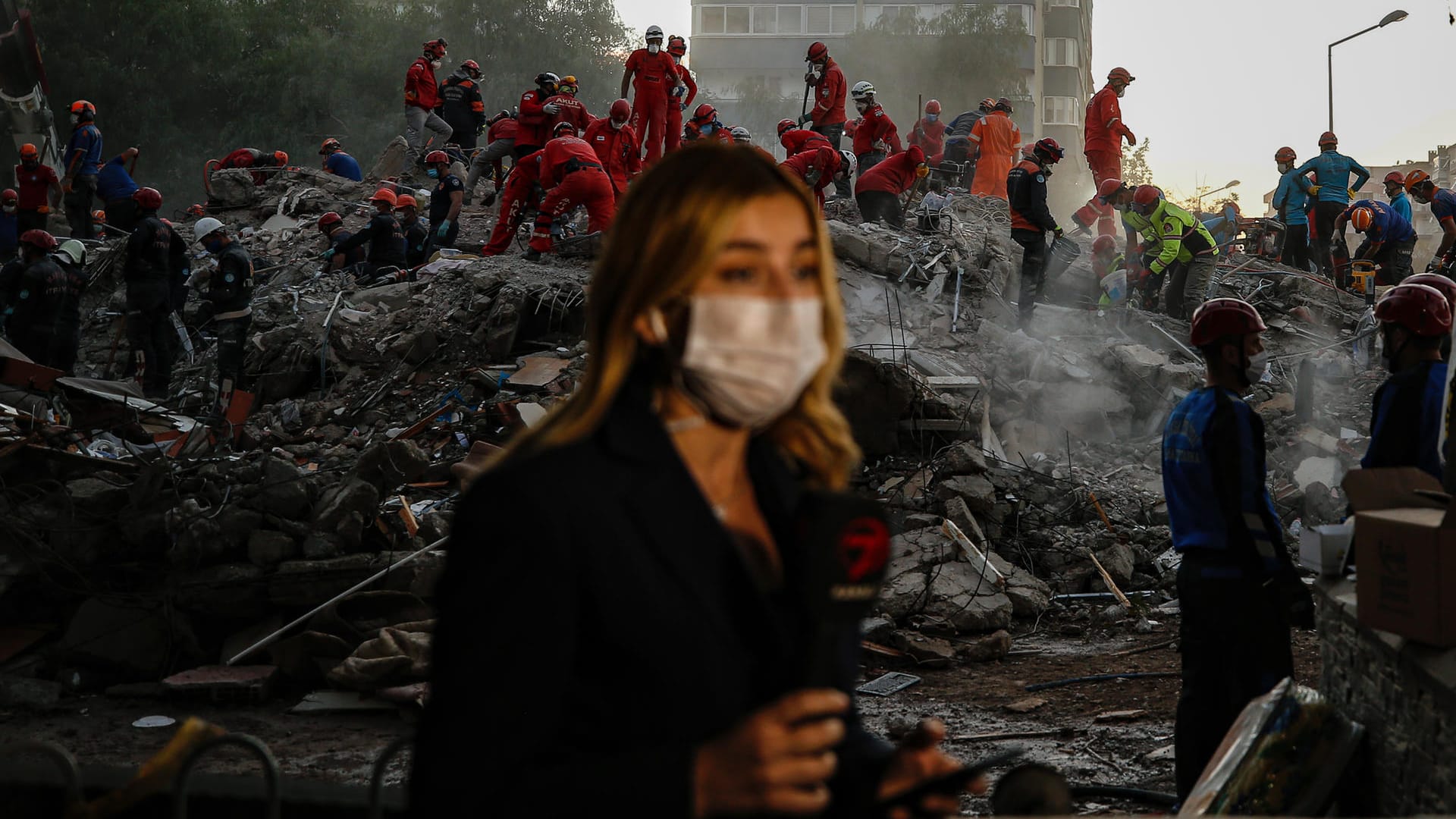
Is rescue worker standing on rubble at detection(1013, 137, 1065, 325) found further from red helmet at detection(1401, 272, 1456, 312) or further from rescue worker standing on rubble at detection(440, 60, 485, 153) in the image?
rescue worker standing on rubble at detection(440, 60, 485, 153)

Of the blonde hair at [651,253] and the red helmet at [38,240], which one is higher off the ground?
the red helmet at [38,240]

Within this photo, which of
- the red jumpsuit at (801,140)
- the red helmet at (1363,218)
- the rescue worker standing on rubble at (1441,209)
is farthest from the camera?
the red helmet at (1363,218)

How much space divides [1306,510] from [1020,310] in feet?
13.3

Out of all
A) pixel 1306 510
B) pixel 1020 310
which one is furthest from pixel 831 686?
pixel 1020 310

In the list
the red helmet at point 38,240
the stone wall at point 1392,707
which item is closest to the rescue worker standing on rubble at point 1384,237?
the stone wall at point 1392,707

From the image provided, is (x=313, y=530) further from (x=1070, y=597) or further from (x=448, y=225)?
(x=448, y=225)

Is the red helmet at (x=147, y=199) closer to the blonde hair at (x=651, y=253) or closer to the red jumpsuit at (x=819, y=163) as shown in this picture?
the red jumpsuit at (x=819, y=163)

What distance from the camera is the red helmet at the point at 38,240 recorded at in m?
12.1

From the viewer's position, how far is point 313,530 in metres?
8.01

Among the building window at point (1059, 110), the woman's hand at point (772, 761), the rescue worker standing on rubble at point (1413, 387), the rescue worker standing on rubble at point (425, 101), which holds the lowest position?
the woman's hand at point (772, 761)

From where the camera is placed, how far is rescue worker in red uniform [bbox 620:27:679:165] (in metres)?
15.2

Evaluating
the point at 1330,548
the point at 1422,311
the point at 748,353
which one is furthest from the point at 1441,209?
the point at 748,353

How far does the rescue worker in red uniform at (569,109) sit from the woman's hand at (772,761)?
45.1 ft

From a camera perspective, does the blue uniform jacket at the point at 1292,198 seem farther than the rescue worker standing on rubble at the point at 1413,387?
Yes
